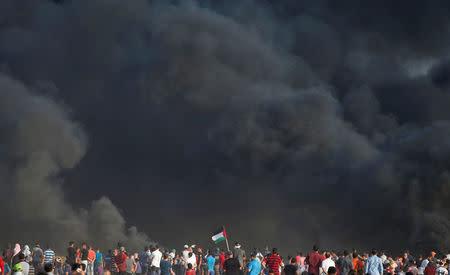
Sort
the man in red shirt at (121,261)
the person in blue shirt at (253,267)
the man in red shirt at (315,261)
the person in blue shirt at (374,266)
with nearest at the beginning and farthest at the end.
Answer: the person in blue shirt at (253,267)
the person in blue shirt at (374,266)
the man in red shirt at (315,261)
the man in red shirt at (121,261)

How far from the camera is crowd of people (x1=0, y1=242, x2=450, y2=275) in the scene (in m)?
20.3

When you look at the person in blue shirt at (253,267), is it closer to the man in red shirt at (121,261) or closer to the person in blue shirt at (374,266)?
the person in blue shirt at (374,266)

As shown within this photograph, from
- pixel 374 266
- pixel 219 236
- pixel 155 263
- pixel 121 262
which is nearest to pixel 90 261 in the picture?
pixel 121 262

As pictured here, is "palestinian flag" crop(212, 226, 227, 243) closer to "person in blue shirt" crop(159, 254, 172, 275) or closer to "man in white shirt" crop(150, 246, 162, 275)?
"man in white shirt" crop(150, 246, 162, 275)

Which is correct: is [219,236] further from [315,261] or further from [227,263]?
[227,263]

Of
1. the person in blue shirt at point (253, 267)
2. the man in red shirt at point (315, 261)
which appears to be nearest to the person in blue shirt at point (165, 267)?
the person in blue shirt at point (253, 267)

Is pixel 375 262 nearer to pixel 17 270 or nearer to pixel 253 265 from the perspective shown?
pixel 253 265

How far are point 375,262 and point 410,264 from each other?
4094 mm

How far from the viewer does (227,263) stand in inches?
755

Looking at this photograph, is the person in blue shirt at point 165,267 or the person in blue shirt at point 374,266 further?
the person in blue shirt at point 165,267

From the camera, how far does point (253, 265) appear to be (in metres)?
20.0

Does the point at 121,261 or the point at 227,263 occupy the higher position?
the point at 121,261

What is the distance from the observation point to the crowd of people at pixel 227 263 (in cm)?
2033

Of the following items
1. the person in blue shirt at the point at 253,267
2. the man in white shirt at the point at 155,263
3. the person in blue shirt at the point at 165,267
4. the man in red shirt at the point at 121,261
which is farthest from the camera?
the man in white shirt at the point at 155,263
